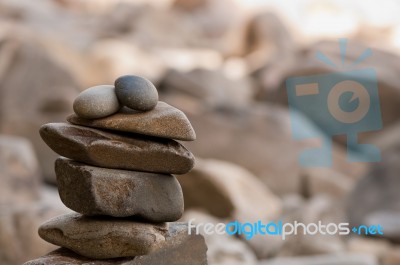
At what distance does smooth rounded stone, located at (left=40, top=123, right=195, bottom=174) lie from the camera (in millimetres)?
2816

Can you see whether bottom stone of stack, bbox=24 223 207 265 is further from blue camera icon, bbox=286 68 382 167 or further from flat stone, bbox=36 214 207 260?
blue camera icon, bbox=286 68 382 167

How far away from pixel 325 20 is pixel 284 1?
1807 millimetres

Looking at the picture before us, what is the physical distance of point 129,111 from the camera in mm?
2889

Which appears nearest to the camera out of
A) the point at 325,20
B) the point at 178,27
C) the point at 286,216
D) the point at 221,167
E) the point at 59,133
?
the point at 59,133

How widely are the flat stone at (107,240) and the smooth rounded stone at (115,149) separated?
0.26m

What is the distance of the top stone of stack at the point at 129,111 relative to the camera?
2.79 meters

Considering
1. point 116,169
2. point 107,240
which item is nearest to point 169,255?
point 107,240

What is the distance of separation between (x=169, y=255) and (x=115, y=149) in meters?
0.58

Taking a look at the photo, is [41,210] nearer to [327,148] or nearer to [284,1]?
[327,148]

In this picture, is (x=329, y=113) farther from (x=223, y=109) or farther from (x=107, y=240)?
(x=107, y=240)

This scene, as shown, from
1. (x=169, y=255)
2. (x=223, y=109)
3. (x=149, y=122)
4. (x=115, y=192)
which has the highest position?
(x=149, y=122)

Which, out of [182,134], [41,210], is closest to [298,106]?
[41,210]

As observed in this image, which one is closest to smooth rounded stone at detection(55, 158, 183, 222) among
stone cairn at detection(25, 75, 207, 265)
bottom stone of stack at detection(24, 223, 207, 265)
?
stone cairn at detection(25, 75, 207, 265)

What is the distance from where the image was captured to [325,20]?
21844 mm
